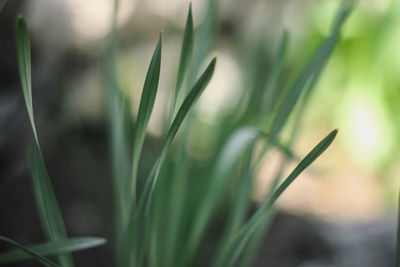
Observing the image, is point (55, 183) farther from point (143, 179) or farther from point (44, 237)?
point (143, 179)

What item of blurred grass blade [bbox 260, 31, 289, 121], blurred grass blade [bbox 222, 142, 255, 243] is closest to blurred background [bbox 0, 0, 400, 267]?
blurred grass blade [bbox 260, 31, 289, 121]

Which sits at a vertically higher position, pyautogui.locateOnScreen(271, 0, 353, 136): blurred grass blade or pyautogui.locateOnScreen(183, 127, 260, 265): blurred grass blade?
pyautogui.locateOnScreen(271, 0, 353, 136): blurred grass blade

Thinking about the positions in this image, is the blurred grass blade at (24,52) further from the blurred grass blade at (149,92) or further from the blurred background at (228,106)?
the blurred background at (228,106)

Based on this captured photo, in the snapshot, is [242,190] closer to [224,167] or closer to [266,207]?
[224,167]

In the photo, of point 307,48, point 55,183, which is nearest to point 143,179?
point 55,183

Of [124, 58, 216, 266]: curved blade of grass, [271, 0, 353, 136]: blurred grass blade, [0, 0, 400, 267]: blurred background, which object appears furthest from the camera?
[0, 0, 400, 267]: blurred background

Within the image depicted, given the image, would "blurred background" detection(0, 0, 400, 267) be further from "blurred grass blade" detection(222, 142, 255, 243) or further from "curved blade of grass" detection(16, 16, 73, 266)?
"curved blade of grass" detection(16, 16, 73, 266)
